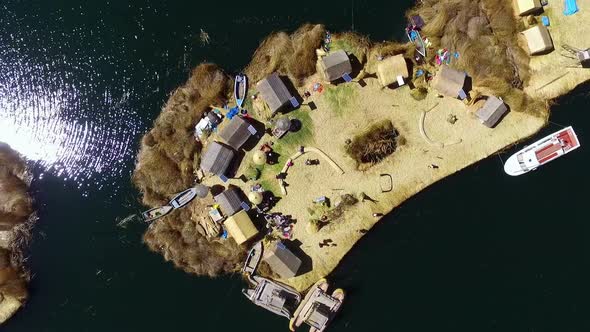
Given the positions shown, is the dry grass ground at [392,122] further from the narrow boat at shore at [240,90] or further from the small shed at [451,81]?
the small shed at [451,81]

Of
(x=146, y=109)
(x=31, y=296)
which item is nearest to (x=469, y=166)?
(x=146, y=109)

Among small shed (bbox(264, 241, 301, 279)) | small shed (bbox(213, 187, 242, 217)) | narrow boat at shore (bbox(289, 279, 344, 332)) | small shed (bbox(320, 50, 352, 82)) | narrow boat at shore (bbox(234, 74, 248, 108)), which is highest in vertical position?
narrow boat at shore (bbox(234, 74, 248, 108))

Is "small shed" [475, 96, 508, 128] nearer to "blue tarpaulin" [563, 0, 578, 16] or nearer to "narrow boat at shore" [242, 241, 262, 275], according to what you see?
"blue tarpaulin" [563, 0, 578, 16]

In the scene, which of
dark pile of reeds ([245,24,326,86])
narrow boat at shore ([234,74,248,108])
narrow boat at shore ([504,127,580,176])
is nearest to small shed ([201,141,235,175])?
narrow boat at shore ([234,74,248,108])

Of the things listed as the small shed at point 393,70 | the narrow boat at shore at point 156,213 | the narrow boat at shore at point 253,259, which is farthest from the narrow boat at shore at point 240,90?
the narrow boat at shore at point 253,259

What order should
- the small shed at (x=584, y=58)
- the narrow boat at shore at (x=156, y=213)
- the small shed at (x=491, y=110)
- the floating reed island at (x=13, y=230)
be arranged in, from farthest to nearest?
the floating reed island at (x=13, y=230), the narrow boat at shore at (x=156, y=213), the small shed at (x=584, y=58), the small shed at (x=491, y=110)

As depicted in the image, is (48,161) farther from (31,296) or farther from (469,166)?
(469,166)
